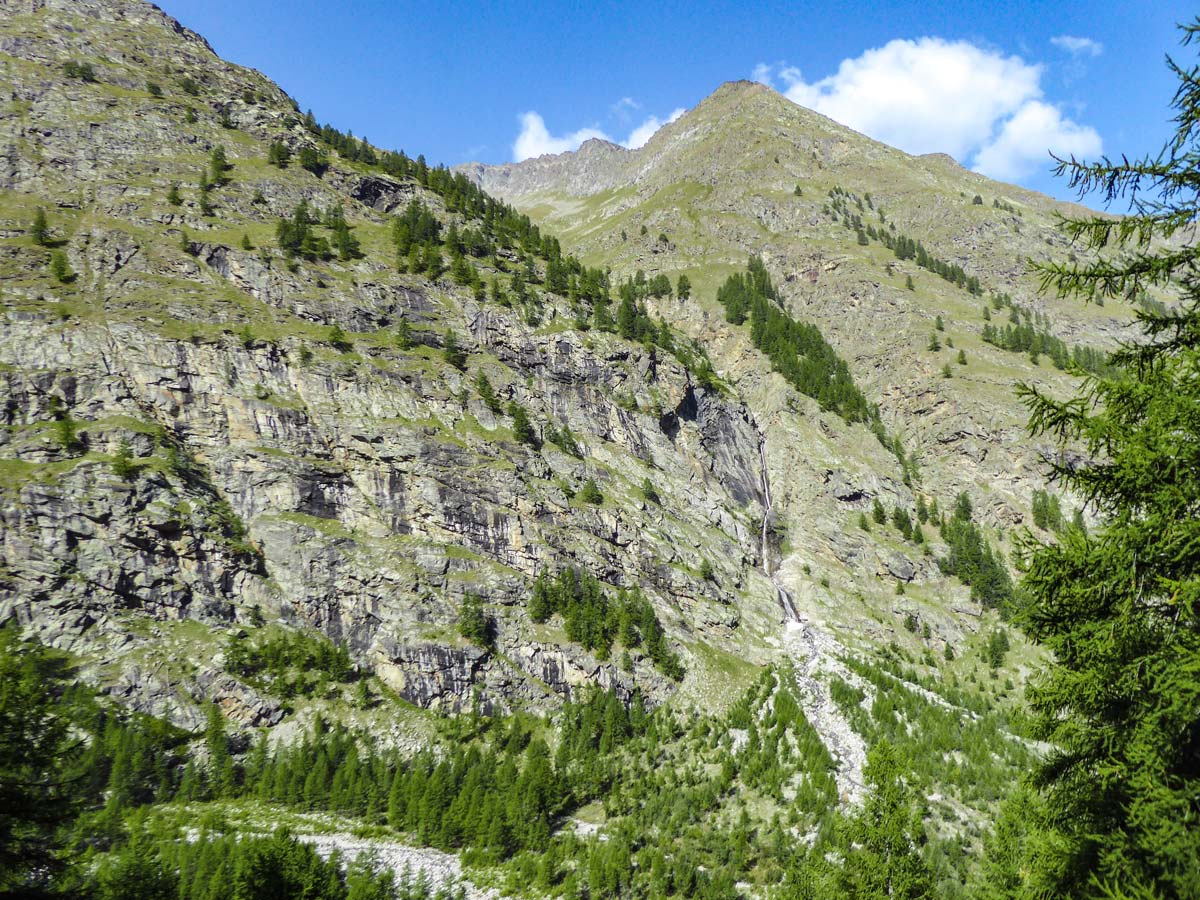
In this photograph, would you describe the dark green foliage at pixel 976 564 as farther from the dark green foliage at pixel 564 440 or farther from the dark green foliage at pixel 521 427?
the dark green foliage at pixel 521 427

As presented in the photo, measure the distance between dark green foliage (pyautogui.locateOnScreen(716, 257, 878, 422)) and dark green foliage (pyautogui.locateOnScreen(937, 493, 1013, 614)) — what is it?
2964cm

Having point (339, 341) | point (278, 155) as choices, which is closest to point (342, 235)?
point (339, 341)

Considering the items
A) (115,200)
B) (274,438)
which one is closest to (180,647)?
(274,438)

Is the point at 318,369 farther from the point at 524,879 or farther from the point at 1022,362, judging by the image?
the point at 1022,362

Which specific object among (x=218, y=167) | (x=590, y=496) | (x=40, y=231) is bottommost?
(x=590, y=496)

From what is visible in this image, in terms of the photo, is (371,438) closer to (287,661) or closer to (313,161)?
(287,661)

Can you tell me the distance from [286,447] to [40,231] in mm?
53530

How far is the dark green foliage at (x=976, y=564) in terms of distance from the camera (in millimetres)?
84562

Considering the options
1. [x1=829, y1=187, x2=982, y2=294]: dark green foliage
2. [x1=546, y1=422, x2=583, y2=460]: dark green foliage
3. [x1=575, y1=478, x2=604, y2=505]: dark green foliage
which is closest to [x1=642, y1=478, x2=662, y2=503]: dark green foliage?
[x1=575, y1=478, x2=604, y2=505]: dark green foliage

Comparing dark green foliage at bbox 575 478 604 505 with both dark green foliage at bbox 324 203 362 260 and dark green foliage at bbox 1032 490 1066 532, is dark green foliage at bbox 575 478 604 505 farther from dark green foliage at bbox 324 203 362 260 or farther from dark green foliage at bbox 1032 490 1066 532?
dark green foliage at bbox 1032 490 1066 532

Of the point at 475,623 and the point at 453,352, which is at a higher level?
the point at 453,352

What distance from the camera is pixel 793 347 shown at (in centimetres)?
12950

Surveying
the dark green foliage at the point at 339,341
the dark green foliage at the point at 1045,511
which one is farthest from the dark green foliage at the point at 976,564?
the dark green foliage at the point at 339,341

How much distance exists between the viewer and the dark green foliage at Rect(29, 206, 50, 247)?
3494 inches
